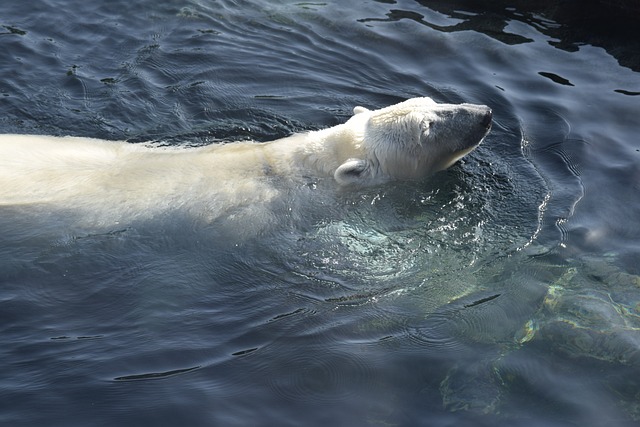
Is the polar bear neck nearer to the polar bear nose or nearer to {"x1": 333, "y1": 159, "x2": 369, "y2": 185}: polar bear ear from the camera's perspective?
{"x1": 333, "y1": 159, "x2": 369, "y2": 185}: polar bear ear

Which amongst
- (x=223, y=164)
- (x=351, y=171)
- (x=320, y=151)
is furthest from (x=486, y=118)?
(x=223, y=164)

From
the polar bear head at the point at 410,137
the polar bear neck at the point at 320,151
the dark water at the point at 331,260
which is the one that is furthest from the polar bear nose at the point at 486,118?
the polar bear neck at the point at 320,151

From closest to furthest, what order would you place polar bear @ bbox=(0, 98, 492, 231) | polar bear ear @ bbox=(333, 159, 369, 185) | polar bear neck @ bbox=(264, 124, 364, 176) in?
1. polar bear @ bbox=(0, 98, 492, 231)
2. polar bear ear @ bbox=(333, 159, 369, 185)
3. polar bear neck @ bbox=(264, 124, 364, 176)

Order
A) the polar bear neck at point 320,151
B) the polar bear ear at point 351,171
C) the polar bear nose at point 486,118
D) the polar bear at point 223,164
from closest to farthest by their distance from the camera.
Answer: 1. the polar bear at point 223,164
2. the polar bear ear at point 351,171
3. the polar bear nose at point 486,118
4. the polar bear neck at point 320,151

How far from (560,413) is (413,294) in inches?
56.6

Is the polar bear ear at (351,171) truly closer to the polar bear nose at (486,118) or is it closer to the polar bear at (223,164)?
the polar bear at (223,164)

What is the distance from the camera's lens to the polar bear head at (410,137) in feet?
22.4

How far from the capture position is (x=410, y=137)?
6.87 m

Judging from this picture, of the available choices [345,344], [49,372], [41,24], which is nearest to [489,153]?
[345,344]

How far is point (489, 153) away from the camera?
307 inches

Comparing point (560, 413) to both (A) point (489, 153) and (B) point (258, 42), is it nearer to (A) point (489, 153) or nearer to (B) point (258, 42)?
(A) point (489, 153)

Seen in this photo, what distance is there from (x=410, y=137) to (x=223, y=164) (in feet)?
5.34

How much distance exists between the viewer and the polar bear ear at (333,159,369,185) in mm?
6680

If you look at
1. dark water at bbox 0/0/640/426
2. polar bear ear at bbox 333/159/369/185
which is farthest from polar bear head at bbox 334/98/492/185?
dark water at bbox 0/0/640/426
